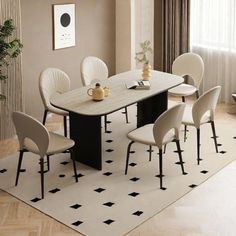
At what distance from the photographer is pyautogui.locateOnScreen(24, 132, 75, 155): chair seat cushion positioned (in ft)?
19.5

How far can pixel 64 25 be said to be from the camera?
805 centimetres

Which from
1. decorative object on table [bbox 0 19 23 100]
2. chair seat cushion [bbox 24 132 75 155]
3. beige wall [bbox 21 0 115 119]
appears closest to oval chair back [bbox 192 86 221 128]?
chair seat cushion [bbox 24 132 75 155]

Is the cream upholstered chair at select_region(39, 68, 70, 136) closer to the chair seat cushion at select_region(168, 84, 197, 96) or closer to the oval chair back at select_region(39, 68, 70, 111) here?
the oval chair back at select_region(39, 68, 70, 111)

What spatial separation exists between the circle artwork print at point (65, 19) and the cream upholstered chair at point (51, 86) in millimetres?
1076

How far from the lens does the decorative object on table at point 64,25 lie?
792cm

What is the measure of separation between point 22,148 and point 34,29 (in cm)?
216

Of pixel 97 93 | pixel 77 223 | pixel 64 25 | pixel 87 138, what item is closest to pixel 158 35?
pixel 64 25

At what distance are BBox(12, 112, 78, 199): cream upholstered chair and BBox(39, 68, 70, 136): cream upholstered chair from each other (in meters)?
0.87

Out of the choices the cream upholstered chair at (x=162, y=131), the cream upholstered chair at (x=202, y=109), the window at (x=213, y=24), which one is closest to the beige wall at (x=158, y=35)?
the window at (x=213, y=24)

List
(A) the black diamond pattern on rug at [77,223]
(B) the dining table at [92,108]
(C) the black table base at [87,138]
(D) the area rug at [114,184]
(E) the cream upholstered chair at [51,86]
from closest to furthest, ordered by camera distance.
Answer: (A) the black diamond pattern on rug at [77,223] < (D) the area rug at [114,184] < (B) the dining table at [92,108] < (C) the black table base at [87,138] < (E) the cream upholstered chair at [51,86]

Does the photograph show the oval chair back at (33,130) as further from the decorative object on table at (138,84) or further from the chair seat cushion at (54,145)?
the decorative object on table at (138,84)

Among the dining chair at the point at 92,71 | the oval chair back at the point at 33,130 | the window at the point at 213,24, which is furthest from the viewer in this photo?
the window at the point at 213,24

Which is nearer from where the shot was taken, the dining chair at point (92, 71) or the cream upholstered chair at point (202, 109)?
the cream upholstered chair at point (202, 109)

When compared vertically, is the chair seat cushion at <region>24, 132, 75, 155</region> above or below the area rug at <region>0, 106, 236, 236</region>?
above
